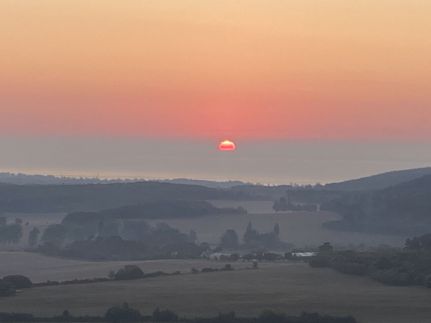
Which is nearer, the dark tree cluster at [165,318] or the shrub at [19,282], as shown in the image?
the dark tree cluster at [165,318]

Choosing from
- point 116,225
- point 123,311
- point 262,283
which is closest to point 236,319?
point 123,311

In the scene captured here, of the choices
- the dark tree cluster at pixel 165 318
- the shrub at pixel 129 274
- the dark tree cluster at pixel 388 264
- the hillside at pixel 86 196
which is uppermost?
the hillside at pixel 86 196

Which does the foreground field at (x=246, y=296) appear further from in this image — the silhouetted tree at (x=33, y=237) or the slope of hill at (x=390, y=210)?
the slope of hill at (x=390, y=210)

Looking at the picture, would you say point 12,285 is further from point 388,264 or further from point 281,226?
point 281,226

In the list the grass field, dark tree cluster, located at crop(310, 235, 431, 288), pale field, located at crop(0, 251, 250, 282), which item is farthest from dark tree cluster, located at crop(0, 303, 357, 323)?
the grass field

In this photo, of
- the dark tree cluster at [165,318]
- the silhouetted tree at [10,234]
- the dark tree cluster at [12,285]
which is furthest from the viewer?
the silhouetted tree at [10,234]

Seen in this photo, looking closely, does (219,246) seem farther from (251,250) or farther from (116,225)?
(116,225)

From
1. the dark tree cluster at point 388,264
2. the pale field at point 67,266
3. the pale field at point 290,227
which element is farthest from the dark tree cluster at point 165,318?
the pale field at point 290,227

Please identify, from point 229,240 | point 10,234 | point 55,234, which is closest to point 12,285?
point 229,240
